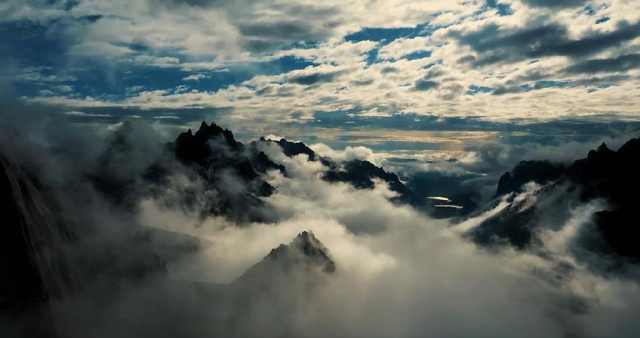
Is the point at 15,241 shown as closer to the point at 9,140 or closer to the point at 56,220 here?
the point at 56,220

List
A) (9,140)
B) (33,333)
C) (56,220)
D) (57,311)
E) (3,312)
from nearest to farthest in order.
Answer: (3,312)
(33,333)
(57,311)
(56,220)
(9,140)

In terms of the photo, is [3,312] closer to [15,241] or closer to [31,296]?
[31,296]

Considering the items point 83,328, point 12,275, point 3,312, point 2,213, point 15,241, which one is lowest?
point 83,328

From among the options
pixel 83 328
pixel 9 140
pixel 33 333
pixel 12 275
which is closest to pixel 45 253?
pixel 12 275

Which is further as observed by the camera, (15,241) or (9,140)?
(9,140)

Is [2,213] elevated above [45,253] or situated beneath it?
elevated above

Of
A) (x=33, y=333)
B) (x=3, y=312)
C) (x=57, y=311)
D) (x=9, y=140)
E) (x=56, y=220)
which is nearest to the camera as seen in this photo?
(x=3, y=312)

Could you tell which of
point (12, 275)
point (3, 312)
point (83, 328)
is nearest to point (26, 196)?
point (12, 275)
